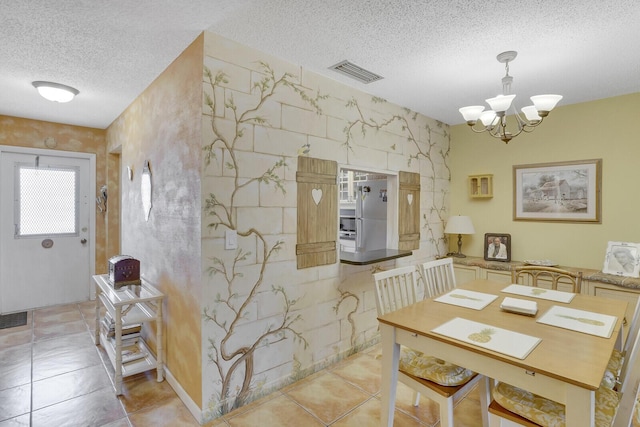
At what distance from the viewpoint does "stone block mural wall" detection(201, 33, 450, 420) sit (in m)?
2.03

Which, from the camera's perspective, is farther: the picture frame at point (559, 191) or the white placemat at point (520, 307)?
the picture frame at point (559, 191)

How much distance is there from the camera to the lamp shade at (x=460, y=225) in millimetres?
3803

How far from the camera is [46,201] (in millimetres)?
4168

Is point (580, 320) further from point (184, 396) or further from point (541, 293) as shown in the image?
point (184, 396)

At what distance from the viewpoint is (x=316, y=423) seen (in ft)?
6.60

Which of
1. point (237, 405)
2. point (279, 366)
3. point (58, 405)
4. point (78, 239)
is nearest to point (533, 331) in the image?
point (279, 366)

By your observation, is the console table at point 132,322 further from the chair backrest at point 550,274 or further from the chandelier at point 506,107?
the chair backrest at point 550,274

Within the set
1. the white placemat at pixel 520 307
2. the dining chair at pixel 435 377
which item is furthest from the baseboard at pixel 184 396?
the white placemat at pixel 520 307

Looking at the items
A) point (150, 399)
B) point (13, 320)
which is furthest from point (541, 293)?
point (13, 320)

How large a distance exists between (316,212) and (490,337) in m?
1.49

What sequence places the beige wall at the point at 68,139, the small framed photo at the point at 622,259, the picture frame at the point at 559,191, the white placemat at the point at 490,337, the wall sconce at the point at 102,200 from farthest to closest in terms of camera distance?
the wall sconce at the point at 102,200 < the beige wall at the point at 68,139 < the picture frame at the point at 559,191 < the small framed photo at the point at 622,259 < the white placemat at the point at 490,337

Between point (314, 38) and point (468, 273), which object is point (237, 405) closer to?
point (314, 38)

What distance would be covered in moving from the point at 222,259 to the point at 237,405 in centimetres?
99

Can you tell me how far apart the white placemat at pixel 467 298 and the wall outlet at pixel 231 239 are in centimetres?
138
